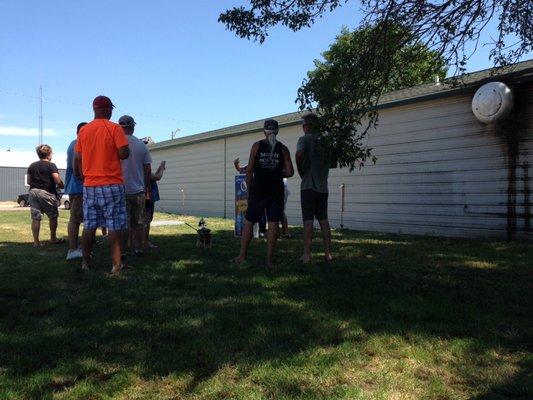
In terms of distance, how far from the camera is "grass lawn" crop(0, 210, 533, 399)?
266cm

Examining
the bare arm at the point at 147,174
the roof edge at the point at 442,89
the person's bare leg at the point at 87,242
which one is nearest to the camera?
the person's bare leg at the point at 87,242

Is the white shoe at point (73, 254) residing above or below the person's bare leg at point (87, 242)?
below

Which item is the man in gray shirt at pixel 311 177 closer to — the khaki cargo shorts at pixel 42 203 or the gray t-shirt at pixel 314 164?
the gray t-shirt at pixel 314 164

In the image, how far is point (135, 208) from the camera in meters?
6.26

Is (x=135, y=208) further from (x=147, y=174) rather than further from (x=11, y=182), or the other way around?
(x=11, y=182)

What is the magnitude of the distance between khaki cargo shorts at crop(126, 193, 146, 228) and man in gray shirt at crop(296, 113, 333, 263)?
79.8 inches

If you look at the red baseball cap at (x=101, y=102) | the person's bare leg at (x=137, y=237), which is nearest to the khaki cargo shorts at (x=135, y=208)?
the person's bare leg at (x=137, y=237)

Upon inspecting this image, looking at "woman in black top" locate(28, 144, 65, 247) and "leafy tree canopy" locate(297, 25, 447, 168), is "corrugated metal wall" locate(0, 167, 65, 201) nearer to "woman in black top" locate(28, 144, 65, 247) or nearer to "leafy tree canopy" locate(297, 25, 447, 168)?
"woman in black top" locate(28, 144, 65, 247)

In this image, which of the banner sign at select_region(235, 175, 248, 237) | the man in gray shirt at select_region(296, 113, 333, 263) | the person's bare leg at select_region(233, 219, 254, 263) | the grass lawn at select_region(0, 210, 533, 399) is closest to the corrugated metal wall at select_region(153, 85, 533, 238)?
the grass lawn at select_region(0, 210, 533, 399)

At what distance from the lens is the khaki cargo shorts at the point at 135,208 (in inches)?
244

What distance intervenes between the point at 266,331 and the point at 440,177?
7678 mm

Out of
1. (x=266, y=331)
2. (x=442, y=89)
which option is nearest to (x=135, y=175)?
(x=266, y=331)

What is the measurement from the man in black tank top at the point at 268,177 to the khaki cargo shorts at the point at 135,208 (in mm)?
1446

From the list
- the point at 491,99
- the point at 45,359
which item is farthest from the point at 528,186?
the point at 45,359
